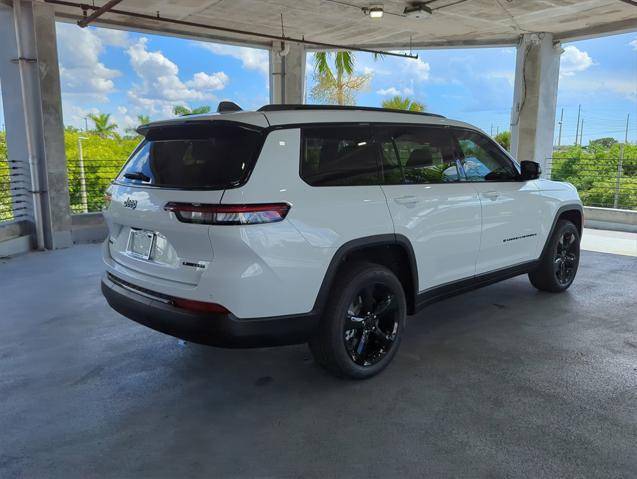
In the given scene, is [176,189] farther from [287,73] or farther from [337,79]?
[337,79]

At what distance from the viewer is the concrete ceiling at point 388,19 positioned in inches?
297

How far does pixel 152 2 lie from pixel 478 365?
691cm

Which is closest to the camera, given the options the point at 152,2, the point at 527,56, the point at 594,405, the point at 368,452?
the point at 368,452

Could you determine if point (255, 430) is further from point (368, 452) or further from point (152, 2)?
point (152, 2)

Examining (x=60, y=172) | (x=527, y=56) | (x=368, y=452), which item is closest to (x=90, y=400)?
(x=368, y=452)

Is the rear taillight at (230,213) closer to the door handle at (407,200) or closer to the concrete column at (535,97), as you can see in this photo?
the door handle at (407,200)

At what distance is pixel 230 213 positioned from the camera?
7.95ft

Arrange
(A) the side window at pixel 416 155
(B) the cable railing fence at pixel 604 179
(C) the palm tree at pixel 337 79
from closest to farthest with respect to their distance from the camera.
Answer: (A) the side window at pixel 416 155, (B) the cable railing fence at pixel 604 179, (C) the palm tree at pixel 337 79

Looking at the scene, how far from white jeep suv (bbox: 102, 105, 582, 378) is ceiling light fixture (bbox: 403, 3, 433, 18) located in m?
4.57

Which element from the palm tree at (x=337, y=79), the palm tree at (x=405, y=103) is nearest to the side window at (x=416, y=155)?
the palm tree at (x=337, y=79)

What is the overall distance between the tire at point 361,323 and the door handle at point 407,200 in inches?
16.9

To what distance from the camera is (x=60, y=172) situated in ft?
24.7

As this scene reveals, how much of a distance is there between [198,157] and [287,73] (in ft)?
26.8

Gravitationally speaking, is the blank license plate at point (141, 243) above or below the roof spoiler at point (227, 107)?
below
